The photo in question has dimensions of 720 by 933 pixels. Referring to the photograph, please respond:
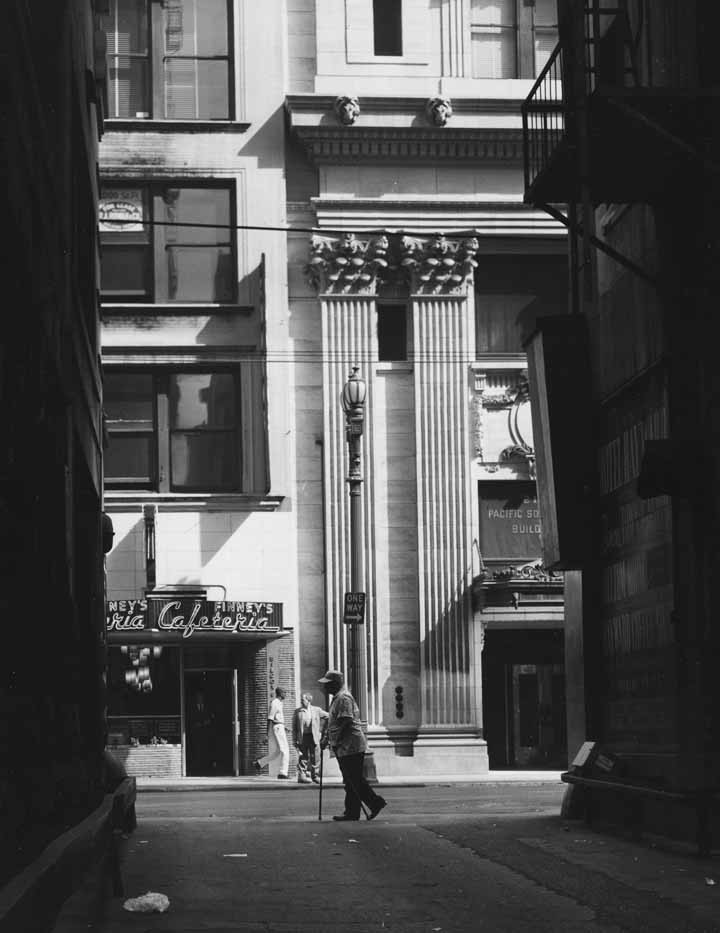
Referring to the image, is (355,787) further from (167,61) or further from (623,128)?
(167,61)

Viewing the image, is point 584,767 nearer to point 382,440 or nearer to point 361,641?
point 361,641

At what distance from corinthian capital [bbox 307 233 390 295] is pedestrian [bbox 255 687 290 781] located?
859 centimetres

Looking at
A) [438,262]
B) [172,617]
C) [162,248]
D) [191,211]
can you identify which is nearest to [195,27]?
[191,211]

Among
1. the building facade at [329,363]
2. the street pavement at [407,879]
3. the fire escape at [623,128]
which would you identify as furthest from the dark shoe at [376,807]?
the building facade at [329,363]

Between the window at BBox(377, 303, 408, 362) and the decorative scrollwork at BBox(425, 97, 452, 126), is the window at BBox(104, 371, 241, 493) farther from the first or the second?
the decorative scrollwork at BBox(425, 97, 452, 126)

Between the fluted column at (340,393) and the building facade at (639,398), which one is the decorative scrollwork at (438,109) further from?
the building facade at (639,398)

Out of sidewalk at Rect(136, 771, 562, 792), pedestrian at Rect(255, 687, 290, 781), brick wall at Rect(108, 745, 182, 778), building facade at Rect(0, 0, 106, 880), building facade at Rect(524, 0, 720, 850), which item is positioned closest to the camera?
building facade at Rect(0, 0, 106, 880)

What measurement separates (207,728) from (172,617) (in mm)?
2703

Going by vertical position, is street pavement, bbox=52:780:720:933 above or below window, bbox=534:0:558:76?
below

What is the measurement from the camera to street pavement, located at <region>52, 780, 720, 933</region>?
1092 centimetres

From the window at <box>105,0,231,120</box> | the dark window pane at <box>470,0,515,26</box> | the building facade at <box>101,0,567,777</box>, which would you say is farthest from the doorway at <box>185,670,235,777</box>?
the dark window pane at <box>470,0,515,26</box>

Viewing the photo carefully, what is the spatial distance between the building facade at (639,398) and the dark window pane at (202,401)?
18.8m

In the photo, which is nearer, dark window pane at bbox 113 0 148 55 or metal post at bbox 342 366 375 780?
metal post at bbox 342 366 375 780

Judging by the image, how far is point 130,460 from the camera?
1491 inches
